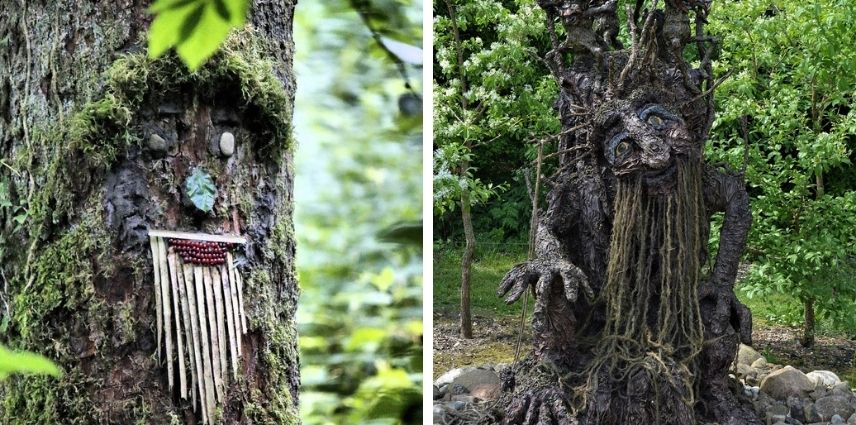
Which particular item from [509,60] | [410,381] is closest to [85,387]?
[410,381]

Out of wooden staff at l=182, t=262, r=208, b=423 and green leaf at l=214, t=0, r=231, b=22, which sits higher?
green leaf at l=214, t=0, r=231, b=22

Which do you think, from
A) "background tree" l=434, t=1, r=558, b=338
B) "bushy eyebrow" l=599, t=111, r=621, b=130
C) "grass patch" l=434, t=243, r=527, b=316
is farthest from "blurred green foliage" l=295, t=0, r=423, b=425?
"grass patch" l=434, t=243, r=527, b=316

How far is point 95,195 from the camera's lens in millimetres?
598

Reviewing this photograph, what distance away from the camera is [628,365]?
1475mm

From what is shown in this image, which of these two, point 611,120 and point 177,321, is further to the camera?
A: point 611,120

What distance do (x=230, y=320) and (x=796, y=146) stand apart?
198 cm

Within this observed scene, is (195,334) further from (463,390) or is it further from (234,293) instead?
(463,390)

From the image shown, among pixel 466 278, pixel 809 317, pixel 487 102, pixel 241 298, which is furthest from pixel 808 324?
pixel 241 298

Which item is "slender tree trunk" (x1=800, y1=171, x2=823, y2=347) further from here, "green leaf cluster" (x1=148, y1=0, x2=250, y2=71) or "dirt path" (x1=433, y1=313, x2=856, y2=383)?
"green leaf cluster" (x1=148, y1=0, x2=250, y2=71)

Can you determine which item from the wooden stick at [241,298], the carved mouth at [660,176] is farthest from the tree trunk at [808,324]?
the wooden stick at [241,298]

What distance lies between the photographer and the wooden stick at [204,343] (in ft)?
1.99

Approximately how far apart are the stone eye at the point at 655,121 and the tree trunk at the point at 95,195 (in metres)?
0.94

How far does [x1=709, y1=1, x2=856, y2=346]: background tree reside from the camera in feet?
6.85

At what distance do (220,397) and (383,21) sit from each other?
0.61 metres
